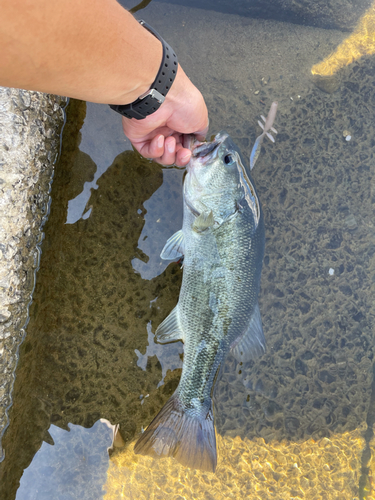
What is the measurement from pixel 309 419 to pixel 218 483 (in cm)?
82

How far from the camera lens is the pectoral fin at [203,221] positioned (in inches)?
86.4

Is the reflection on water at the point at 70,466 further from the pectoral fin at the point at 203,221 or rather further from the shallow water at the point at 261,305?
the pectoral fin at the point at 203,221

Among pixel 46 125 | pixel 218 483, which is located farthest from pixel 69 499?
pixel 46 125

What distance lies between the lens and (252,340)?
2271 mm

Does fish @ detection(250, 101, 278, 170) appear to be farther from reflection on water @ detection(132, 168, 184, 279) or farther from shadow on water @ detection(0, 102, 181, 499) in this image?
shadow on water @ detection(0, 102, 181, 499)

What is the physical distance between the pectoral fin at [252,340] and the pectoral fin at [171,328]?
0.38m

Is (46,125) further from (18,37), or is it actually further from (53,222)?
(18,37)

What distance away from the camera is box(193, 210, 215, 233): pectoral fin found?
2.20m

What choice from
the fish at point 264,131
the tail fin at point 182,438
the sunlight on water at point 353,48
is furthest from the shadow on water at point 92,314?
the sunlight on water at point 353,48

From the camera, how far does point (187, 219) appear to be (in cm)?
232

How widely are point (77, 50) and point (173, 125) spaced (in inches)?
36.5

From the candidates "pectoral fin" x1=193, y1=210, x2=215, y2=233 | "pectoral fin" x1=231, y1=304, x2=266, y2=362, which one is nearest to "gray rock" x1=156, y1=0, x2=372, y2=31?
"pectoral fin" x1=193, y1=210, x2=215, y2=233

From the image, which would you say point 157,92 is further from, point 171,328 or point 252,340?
point 252,340

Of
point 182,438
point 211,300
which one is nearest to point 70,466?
point 182,438
